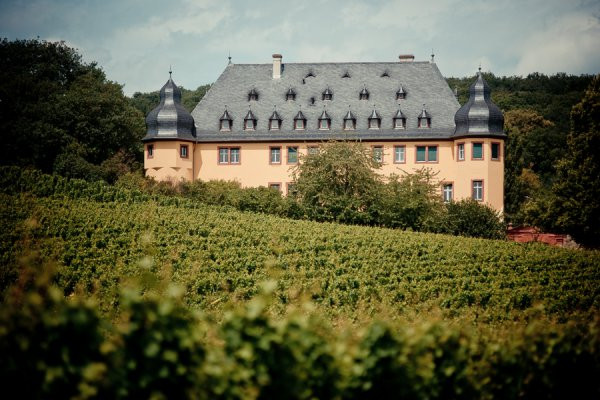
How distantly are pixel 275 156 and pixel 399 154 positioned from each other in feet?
29.0

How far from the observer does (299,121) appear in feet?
144

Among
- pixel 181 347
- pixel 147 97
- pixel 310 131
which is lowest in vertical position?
pixel 181 347

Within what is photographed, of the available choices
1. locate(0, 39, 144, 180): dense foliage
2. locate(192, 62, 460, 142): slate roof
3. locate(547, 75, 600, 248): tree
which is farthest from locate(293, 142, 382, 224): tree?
locate(0, 39, 144, 180): dense foliage

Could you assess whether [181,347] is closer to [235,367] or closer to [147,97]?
[235,367]

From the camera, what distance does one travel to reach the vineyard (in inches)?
204

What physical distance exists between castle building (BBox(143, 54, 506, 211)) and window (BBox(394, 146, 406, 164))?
0.07 m

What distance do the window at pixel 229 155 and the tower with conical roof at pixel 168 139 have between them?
7.48 feet

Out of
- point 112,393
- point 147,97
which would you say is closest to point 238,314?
point 112,393

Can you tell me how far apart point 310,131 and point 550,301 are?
85.2ft

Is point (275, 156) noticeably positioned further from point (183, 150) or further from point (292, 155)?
point (183, 150)

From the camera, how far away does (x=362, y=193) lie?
36.6 meters

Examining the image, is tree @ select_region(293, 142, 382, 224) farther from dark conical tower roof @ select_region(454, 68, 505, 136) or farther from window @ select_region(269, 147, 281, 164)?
dark conical tower roof @ select_region(454, 68, 505, 136)

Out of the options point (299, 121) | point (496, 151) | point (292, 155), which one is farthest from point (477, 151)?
point (292, 155)

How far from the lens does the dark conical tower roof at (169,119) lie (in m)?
41.9
